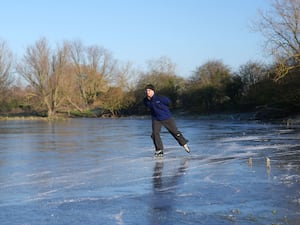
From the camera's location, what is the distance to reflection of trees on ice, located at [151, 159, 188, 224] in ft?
17.0

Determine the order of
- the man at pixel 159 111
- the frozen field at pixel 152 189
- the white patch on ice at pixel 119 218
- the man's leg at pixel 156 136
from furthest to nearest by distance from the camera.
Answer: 1. the man at pixel 159 111
2. the man's leg at pixel 156 136
3. the frozen field at pixel 152 189
4. the white patch on ice at pixel 119 218

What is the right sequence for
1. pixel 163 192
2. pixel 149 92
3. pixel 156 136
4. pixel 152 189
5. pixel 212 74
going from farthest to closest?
1. pixel 212 74
2. pixel 149 92
3. pixel 156 136
4. pixel 152 189
5. pixel 163 192

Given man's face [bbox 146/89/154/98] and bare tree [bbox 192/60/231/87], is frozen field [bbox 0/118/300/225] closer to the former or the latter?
man's face [bbox 146/89/154/98]

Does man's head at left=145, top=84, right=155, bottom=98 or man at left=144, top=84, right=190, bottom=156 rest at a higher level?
man's head at left=145, top=84, right=155, bottom=98

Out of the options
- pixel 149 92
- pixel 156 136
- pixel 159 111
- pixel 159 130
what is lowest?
pixel 156 136

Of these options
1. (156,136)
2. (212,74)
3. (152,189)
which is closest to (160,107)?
(156,136)

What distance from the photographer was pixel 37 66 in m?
61.3

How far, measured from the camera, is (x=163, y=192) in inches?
259

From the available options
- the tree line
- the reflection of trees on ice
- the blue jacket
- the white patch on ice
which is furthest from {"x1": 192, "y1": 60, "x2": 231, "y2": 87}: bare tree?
the white patch on ice

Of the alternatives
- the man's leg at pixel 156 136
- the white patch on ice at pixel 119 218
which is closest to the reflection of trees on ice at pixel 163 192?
the white patch on ice at pixel 119 218

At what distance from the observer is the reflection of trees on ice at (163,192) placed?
520cm

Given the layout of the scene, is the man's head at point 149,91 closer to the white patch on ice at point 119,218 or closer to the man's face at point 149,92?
the man's face at point 149,92

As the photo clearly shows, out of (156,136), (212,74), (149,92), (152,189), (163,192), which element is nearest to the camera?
(163,192)

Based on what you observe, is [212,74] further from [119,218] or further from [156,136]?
[119,218]
